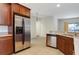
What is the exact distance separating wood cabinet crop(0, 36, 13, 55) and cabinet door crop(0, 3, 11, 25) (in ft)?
2.22

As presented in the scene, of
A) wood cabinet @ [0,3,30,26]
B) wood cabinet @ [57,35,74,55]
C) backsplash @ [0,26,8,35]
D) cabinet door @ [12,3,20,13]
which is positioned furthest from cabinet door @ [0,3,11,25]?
wood cabinet @ [57,35,74,55]

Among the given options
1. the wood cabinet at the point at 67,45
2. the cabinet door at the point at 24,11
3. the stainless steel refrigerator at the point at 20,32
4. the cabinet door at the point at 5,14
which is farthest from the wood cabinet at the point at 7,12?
the wood cabinet at the point at 67,45

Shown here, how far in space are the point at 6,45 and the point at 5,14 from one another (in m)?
1.27

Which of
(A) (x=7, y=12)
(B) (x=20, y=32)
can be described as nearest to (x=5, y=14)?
(A) (x=7, y=12)

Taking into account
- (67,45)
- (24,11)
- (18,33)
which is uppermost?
(24,11)

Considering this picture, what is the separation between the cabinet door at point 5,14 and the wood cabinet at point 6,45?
2.22 ft

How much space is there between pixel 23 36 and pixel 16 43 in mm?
782

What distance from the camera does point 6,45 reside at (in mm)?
4832

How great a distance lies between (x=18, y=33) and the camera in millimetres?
5629

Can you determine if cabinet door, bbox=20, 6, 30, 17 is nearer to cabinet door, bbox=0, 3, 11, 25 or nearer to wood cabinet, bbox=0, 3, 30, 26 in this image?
wood cabinet, bbox=0, 3, 30, 26

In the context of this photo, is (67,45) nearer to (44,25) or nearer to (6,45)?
(6,45)

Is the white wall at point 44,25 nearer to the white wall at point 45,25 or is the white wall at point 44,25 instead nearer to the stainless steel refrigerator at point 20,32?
the white wall at point 45,25

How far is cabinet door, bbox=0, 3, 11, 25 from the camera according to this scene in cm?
506

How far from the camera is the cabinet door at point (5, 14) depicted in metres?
5.06
